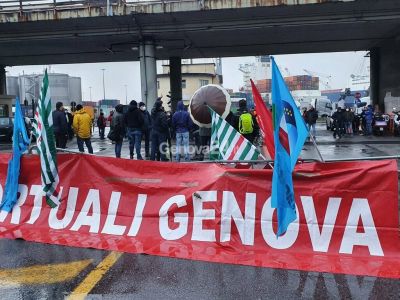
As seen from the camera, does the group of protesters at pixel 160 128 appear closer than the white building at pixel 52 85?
Yes

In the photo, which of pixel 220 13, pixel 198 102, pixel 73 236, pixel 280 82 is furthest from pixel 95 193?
pixel 220 13

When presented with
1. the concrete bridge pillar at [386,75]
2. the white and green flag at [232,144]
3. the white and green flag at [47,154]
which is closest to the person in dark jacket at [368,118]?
the concrete bridge pillar at [386,75]

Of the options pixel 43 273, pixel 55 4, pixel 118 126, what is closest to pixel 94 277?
pixel 43 273

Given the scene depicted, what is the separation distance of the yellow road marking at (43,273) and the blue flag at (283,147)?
2138 millimetres

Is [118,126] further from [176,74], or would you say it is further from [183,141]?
[176,74]

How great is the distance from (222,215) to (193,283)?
1.14 m

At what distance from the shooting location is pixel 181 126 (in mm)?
12547

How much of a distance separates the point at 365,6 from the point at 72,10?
12361 mm

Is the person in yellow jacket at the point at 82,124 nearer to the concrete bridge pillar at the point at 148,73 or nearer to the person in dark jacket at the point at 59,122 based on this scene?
the person in dark jacket at the point at 59,122

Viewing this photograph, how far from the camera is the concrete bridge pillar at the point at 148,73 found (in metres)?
22.9

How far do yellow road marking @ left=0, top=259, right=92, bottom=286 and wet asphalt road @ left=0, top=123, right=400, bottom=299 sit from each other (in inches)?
2.8

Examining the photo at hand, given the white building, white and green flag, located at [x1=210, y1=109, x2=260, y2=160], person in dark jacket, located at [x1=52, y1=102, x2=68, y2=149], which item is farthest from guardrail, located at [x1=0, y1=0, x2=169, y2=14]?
the white building

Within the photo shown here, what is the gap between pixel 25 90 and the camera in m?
47.7

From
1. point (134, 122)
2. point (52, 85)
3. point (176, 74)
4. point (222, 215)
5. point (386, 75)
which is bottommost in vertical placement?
point (222, 215)
